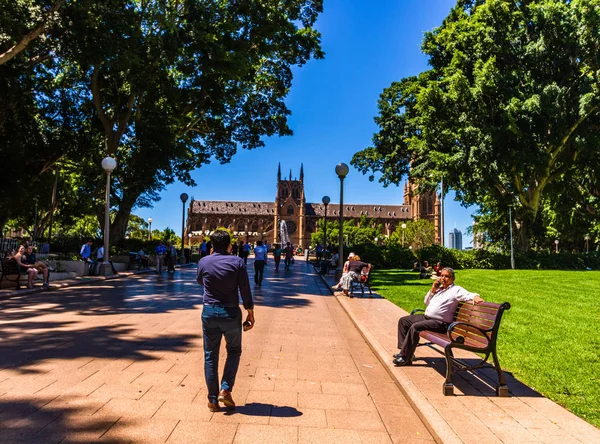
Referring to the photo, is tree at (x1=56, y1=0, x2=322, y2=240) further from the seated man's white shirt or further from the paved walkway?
the seated man's white shirt

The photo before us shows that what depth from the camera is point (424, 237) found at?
236ft

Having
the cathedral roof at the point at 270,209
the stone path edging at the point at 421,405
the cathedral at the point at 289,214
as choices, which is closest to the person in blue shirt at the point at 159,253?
the stone path edging at the point at 421,405

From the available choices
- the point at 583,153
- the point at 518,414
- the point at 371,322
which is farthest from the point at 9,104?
the point at 583,153

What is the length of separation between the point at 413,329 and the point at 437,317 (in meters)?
0.34

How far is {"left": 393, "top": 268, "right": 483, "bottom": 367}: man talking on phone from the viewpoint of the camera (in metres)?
5.65

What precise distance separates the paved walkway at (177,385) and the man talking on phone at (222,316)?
0.91 feet

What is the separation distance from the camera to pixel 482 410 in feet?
14.3

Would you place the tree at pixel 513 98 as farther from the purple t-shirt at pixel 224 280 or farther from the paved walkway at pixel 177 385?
the purple t-shirt at pixel 224 280

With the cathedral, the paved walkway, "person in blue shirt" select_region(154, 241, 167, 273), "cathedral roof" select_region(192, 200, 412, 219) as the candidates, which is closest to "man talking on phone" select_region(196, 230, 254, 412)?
the paved walkway

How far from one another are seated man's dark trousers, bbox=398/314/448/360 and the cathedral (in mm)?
117507

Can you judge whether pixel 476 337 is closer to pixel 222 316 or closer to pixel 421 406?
pixel 421 406

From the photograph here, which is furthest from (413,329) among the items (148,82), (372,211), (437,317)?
(372,211)

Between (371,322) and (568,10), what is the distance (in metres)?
26.3

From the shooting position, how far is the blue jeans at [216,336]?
427cm
